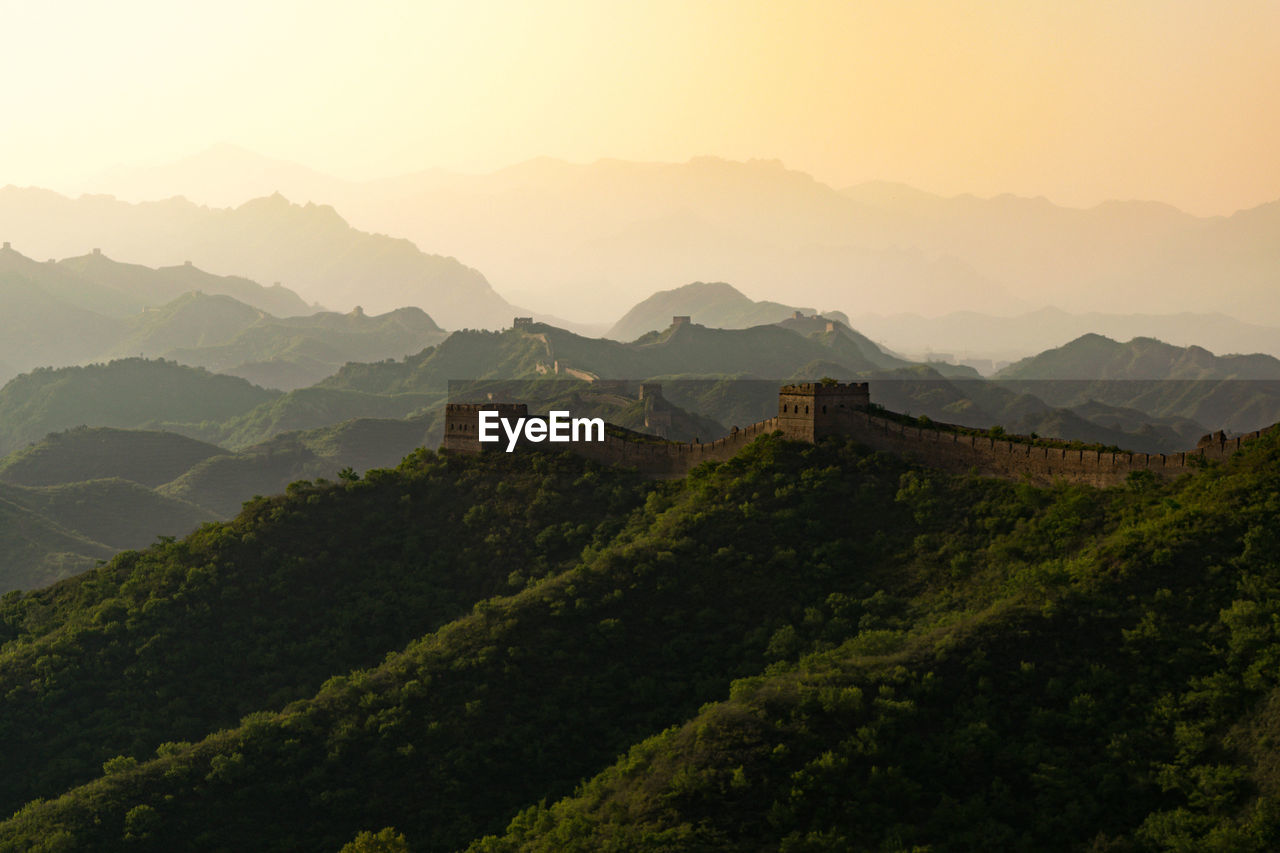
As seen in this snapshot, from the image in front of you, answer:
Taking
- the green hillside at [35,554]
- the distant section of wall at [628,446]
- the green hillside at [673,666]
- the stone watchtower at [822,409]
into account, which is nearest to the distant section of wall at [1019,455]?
the stone watchtower at [822,409]

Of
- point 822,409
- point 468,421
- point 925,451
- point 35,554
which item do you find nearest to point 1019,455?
point 925,451

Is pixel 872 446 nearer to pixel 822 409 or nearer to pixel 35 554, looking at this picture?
pixel 822 409

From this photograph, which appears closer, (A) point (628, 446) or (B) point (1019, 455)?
(B) point (1019, 455)

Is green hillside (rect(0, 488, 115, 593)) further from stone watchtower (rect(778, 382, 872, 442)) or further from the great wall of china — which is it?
stone watchtower (rect(778, 382, 872, 442))

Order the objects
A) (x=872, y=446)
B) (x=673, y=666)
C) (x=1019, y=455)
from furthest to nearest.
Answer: (x=872, y=446) < (x=1019, y=455) < (x=673, y=666)

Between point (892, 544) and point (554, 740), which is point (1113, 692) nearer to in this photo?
point (892, 544)
